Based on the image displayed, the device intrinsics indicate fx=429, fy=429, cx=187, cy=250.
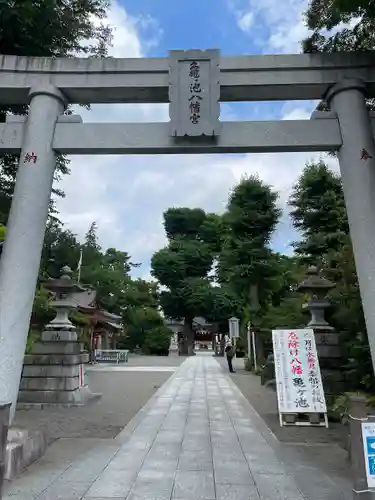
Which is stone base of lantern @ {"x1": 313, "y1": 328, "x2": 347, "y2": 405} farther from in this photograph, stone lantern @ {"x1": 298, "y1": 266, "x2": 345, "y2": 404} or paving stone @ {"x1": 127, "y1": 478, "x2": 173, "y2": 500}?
paving stone @ {"x1": 127, "y1": 478, "x2": 173, "y2": 500}

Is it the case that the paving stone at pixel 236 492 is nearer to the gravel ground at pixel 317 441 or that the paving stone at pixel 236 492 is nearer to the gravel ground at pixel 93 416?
the gravel ground at pixel 317 441

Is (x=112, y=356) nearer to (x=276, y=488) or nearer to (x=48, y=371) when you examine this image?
(x=48, y=371)

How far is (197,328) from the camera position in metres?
51.4

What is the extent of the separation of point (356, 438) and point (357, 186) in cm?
350

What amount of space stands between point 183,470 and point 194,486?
62 centimetres

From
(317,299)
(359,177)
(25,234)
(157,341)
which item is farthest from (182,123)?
(157,341)

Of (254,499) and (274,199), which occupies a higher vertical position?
(274,199)

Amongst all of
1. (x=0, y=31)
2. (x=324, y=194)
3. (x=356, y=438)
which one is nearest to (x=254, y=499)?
(x=356, y=438)

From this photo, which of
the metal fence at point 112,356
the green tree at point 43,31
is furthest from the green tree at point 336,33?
the metal fence at point 112,356

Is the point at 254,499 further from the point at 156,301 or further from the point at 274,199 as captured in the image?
the point at 156,301

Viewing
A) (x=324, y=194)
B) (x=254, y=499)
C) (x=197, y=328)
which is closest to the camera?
(x=254, y=499)

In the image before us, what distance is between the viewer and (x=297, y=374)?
820 centimetres

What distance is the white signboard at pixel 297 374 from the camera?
8047 millimetres

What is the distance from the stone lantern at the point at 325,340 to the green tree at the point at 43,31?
27.1ft
